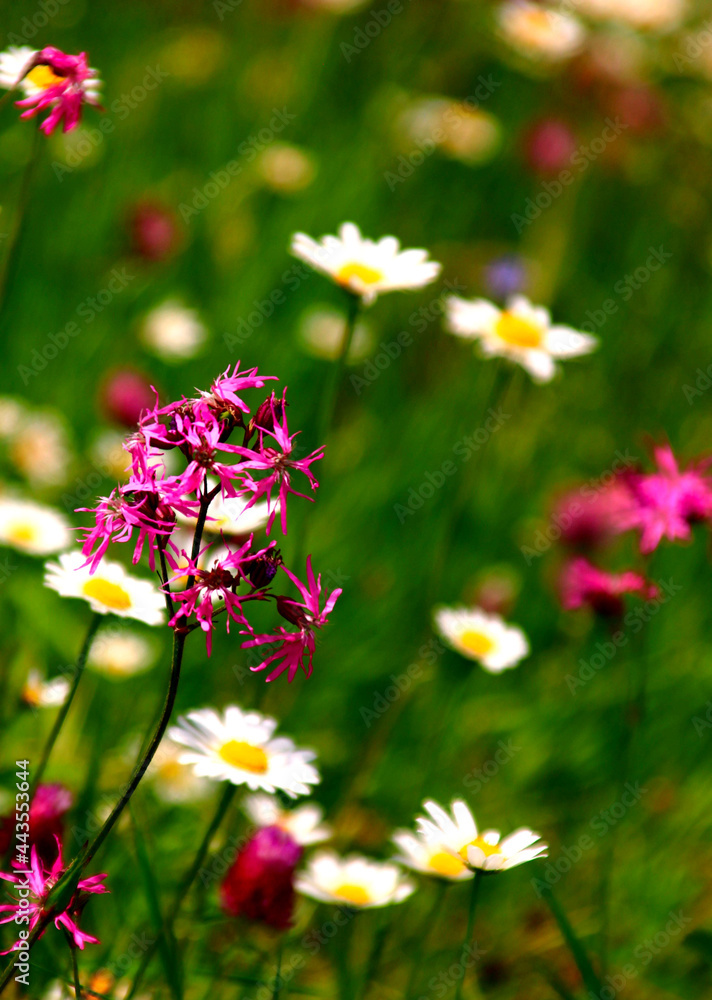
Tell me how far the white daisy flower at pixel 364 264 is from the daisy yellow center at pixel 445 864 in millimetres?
685

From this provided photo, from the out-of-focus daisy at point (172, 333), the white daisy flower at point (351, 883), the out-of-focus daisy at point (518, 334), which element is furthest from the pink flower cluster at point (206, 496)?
the out-of-focus daisy at point (172, 333)

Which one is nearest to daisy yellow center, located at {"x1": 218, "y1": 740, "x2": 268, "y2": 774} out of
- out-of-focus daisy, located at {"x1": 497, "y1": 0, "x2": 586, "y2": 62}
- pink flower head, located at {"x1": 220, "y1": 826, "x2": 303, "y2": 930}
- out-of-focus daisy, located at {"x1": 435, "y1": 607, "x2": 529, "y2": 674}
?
pink flower head, located at {"x1": 220, "y1": 826, "x2": 303, "y2": 930}

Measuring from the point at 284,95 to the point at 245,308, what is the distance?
1.13 meters

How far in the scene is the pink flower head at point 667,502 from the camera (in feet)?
4.27

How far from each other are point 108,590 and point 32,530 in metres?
0.43

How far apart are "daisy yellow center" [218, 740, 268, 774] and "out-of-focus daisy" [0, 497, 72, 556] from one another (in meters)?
0.52

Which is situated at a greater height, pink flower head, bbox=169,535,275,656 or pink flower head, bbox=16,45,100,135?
pink flower head, bbox=16,45,100,135

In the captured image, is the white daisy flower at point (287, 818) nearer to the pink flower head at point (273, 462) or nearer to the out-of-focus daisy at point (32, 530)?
the out-of-focus daisy at point (32, 530)

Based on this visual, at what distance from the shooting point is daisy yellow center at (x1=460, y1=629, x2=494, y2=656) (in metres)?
1.56

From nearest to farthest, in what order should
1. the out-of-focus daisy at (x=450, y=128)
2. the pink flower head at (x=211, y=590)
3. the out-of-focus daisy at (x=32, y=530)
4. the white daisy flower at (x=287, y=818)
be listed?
the pink flower head at (x=211, y=590), the white daisy flower at (x=287, y=818), the out-of-focus daisy at (x=32, y=530), the out-of-focus daisy at (x=450, y=128)

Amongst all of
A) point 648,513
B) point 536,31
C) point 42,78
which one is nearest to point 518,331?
point 648,513

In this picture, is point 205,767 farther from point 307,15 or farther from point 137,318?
point 307,15

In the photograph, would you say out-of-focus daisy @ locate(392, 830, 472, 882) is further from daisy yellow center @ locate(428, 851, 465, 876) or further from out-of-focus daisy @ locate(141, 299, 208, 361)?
out-of-focus daisy @ locate(141, 299, 208, 361)

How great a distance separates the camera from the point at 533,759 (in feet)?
5.96
